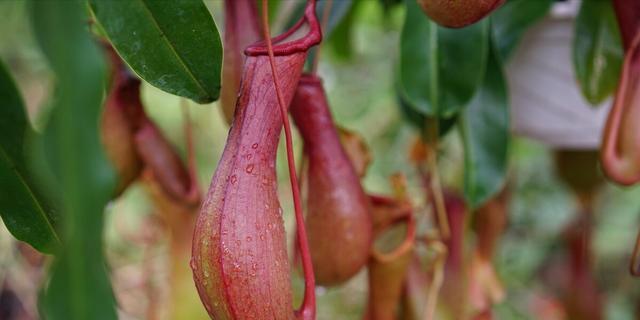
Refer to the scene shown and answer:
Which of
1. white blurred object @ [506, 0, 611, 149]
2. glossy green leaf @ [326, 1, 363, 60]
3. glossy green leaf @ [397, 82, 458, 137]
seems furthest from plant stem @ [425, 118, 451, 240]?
glossy green leaf @ [326, 1, 363, 60]

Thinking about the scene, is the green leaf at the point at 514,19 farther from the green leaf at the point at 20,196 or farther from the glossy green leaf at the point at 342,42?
the green leaf at the point at 20,196

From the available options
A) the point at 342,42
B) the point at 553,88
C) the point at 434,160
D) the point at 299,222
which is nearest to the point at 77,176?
the point at 299,222

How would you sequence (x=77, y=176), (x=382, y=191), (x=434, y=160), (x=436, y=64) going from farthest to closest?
(x=382, y=191) < (x=434, y=160) < (x=436, y=64) < (x=77, y=176)

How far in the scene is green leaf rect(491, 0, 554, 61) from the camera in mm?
809

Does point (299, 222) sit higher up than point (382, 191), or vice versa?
point (299, 222)

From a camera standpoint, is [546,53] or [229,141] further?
[546,53]

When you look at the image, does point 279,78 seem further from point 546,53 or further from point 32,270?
point 32,270

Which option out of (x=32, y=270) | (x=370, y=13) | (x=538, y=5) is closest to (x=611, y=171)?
(x=538, y=5)

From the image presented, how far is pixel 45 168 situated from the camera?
337mm

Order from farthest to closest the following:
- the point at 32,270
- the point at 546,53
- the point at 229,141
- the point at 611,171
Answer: the point at 32,270 < the point at 546,53 < the point at 611,171 < the point at 229,141

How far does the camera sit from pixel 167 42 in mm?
498

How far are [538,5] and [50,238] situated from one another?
1.84 feet

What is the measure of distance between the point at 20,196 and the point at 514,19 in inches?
21.7

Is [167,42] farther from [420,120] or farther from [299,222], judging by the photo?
[420,120]
